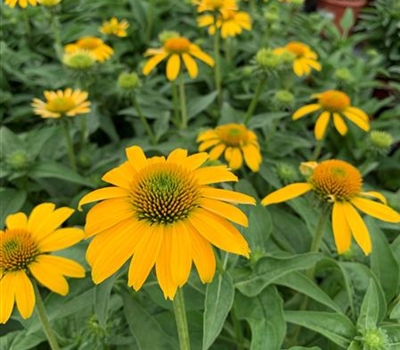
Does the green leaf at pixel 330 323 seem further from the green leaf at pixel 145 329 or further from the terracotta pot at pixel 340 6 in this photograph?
the terracotta pot at pixel 340 6

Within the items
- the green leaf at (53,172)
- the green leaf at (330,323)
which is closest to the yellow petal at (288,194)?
the green leaf at (330,323)

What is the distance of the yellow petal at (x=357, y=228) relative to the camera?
82 cm

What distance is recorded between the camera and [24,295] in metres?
0.74

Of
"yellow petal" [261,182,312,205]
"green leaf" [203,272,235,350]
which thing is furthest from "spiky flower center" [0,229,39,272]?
"yellow petal" [261,182,312,205]

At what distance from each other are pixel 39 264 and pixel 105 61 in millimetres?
996

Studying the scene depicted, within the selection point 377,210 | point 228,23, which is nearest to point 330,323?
point 377,210

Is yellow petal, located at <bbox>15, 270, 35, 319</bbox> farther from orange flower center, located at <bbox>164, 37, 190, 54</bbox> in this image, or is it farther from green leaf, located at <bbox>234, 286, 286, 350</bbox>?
orange flower center, located at <bbox>164, 37, 190, 54</bbox>

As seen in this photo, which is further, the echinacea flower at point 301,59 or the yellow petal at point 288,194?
the echinacea flower at point 301,59

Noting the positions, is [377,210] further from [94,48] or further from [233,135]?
[94,48]

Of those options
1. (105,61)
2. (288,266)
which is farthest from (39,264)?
(105,61)

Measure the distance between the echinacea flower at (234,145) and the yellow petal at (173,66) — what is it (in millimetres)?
238

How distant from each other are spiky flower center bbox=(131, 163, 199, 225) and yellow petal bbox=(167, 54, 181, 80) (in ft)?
2.29

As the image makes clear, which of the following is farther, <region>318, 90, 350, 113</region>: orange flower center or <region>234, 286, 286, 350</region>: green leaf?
<region>318, 90, 350, 113</region>: orange flower center

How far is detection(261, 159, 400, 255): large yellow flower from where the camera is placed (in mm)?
834
